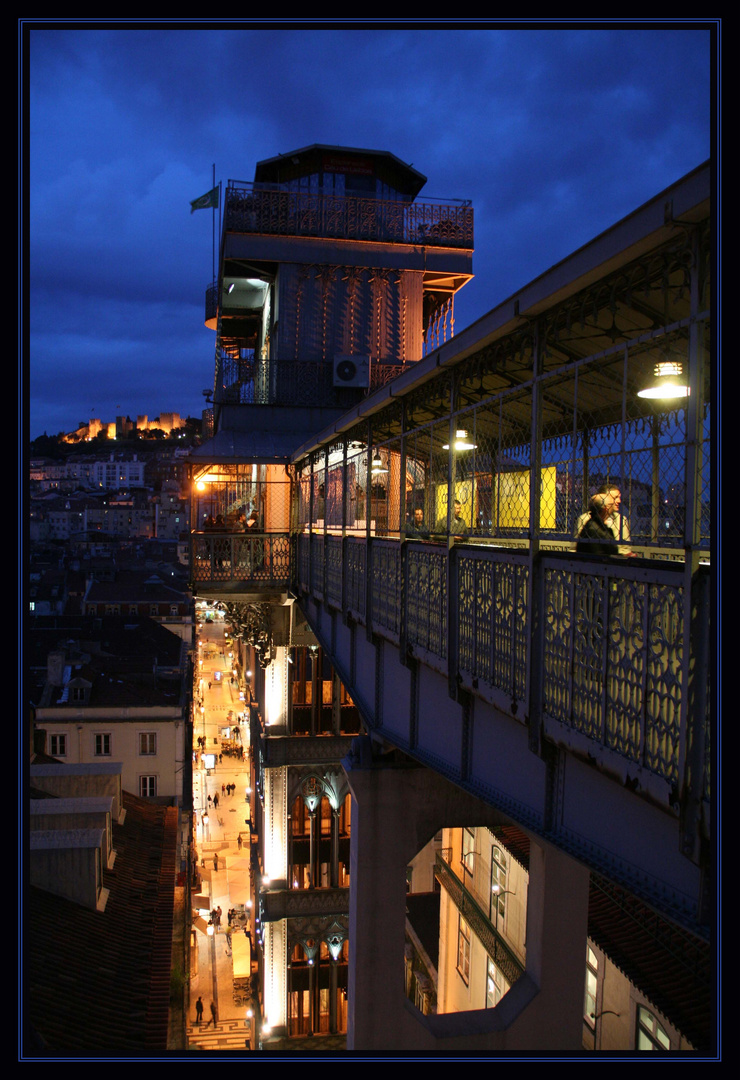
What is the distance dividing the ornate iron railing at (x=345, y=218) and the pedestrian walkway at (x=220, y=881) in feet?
79.8

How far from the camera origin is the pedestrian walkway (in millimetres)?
26297

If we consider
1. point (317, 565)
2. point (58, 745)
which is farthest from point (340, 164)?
point (58, 745)

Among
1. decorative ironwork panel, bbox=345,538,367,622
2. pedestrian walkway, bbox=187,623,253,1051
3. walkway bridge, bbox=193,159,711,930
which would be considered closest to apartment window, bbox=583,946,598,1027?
walkway bridge, bbox=193,159,711,930

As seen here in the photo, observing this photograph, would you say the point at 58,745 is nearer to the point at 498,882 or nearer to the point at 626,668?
the point at 498,882

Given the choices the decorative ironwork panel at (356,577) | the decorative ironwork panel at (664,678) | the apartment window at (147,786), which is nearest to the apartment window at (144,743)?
the apartment window at (147,786)

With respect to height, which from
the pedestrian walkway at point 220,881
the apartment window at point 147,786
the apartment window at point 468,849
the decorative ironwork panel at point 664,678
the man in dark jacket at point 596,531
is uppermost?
the man in dark jacket at point 596,531

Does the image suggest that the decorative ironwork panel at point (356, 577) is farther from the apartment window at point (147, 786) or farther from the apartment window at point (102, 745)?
the apartment window at point (102, 745)

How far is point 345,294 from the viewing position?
26000mm

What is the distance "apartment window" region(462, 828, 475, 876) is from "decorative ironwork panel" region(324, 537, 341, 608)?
10.3 m

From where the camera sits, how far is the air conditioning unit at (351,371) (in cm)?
2475

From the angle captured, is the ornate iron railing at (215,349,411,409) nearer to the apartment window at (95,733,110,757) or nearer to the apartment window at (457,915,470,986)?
the apartment window at (457,915,470,986)

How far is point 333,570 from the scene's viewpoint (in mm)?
11891
